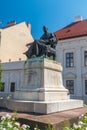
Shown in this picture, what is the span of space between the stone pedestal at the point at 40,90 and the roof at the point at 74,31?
16913 millimetres

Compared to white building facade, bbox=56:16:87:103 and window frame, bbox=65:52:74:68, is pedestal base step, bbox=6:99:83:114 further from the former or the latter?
window frame, bbox=65:52:74:68

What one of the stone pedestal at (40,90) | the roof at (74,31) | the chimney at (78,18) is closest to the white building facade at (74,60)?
the roof at (74,31)

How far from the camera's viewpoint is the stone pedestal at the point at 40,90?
6.37 m

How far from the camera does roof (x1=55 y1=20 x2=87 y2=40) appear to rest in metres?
24.2

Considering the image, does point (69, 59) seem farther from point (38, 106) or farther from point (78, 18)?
point (38, 106)

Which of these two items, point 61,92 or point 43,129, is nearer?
point 43,129

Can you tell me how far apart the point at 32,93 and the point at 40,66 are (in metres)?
0.89

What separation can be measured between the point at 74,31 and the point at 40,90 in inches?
783


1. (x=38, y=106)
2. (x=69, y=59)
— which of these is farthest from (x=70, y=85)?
(x=38, y=106)

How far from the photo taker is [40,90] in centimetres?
668

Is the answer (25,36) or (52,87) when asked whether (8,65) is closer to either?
(25,36)

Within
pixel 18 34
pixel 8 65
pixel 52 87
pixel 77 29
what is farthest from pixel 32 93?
pixel 18 34

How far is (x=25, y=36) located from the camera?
33438 millimetres

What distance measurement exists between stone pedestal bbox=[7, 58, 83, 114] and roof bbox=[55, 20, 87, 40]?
1691cm
